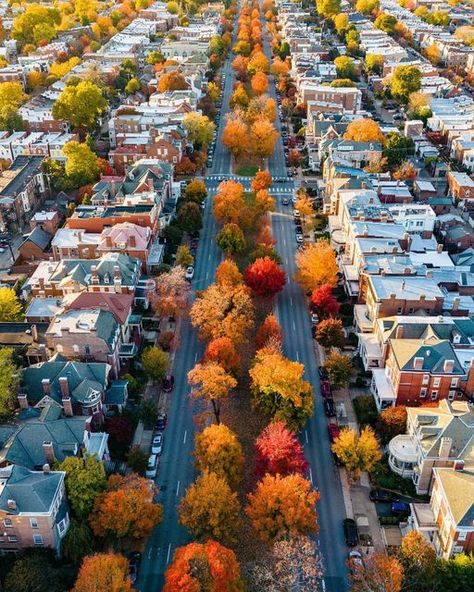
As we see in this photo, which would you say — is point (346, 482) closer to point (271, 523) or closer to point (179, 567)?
point (271, 523)

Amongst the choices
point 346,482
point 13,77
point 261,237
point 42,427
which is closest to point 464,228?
point 261,237

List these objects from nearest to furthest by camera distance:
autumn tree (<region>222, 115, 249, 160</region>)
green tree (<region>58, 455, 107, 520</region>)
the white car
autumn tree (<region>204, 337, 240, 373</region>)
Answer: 1. green tree (<region>58, 455, 107, 520</region>)
2. the white car
3. autumn tree (<region>204, 337, 240, 373</region>)
4. autumn tree (<region>222, 115, 249, 160</region>)

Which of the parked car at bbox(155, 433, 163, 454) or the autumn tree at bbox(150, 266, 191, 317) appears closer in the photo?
the parked car at bbox(155, 433, 163, 454)

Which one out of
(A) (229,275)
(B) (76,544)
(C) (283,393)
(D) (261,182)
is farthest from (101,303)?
(D) (261,182)

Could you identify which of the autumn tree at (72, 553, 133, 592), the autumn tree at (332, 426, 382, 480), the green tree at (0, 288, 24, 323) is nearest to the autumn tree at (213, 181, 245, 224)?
the green tree at (0, 288, 24, 323)

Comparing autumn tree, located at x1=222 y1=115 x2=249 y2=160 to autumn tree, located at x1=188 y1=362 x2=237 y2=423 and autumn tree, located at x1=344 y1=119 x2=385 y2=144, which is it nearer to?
autumn tree, located at x1=344 y1=119 x2=385 y2=144

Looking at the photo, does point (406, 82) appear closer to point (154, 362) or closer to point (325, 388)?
point (325, 388)
